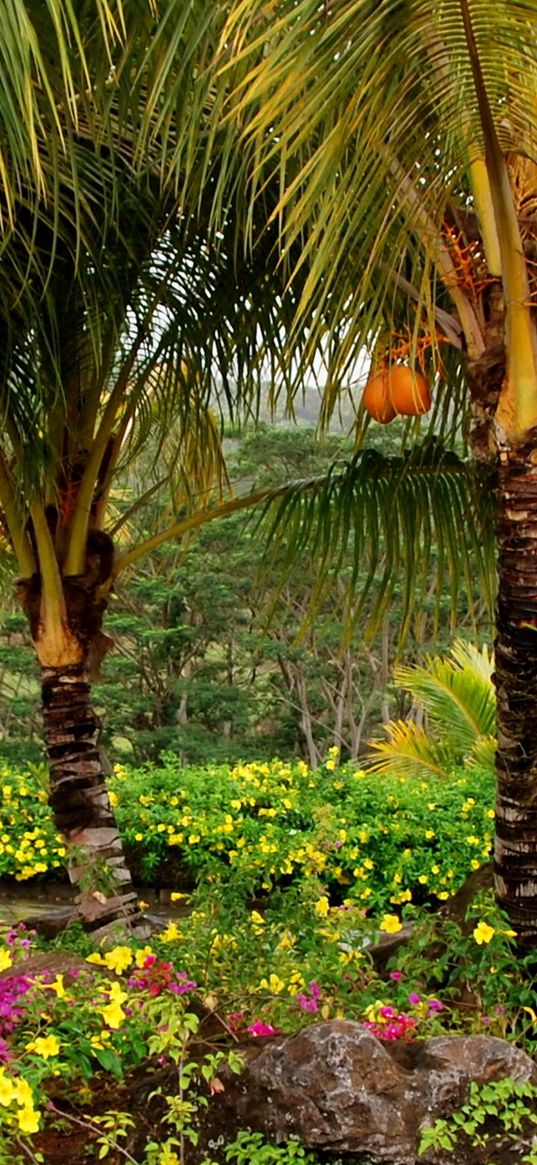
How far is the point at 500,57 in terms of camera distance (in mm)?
2643

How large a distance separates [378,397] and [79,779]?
1903 millimetres

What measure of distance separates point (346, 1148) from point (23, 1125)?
704mm

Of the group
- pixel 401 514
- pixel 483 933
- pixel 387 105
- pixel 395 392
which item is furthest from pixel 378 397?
pixel 483 933

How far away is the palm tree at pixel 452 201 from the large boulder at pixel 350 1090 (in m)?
0.80

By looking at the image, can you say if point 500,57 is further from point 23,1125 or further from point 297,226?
point 23,1125

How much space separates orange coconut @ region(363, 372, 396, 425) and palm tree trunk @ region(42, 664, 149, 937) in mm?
1660

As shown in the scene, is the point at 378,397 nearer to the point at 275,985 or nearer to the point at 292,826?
the point at 275,985

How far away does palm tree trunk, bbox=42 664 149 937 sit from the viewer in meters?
4.53

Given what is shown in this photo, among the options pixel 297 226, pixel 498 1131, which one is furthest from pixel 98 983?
pixel 297 226

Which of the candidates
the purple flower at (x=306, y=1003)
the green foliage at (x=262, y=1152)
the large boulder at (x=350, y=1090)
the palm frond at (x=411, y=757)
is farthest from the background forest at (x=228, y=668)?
the green foliage at (x=262, y=1152)

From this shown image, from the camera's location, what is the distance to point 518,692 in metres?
3.31

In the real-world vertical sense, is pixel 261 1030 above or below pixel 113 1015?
below

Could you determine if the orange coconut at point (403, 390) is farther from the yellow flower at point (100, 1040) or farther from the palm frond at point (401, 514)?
the yellow flower at point (100, 1040)

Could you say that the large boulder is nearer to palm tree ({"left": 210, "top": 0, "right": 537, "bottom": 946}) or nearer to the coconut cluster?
palm tree ({"left": 210, "top": 0, "right": 537, "bottom": 946})
